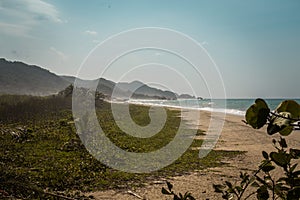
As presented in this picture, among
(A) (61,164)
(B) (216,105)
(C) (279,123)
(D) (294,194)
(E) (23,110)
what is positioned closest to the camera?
(C) (279,123)

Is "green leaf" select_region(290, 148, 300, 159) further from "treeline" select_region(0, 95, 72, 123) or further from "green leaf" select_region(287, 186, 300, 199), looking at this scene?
"treeline" select_region(0, 95, 72, 123)

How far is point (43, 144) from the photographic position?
1152 cm

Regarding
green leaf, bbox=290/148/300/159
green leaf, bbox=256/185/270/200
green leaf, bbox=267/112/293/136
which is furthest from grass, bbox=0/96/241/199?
green leaf, bbox=267/112/293/136

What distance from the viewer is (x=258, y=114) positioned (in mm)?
691

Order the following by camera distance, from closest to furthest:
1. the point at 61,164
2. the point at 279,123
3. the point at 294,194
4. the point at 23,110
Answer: the point at 279,123 → the point at 294,194 → the point at 61,164 → the point at 23,110

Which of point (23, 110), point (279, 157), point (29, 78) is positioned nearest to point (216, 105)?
point (23, 110)

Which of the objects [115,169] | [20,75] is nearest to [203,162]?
[115,169]

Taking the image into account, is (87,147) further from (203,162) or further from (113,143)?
(203,162)

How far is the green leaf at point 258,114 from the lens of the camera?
26.9 inches

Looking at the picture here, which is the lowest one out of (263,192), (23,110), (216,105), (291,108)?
(23,110)

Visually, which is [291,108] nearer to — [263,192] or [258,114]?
[258,114]

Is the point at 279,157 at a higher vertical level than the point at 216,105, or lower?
lower

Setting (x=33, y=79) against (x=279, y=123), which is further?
(x=33, y=79)

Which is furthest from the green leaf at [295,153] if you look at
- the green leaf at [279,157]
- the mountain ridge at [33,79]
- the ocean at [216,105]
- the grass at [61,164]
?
the mountain ridge at [33,79]
